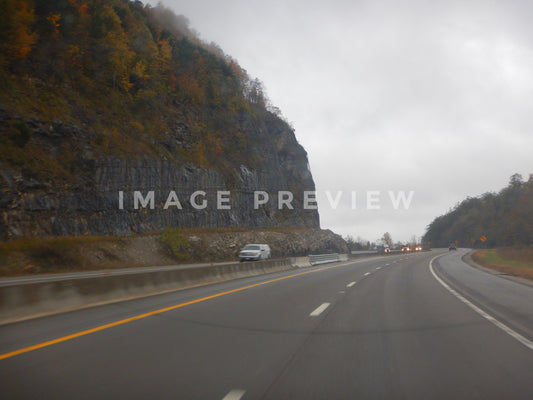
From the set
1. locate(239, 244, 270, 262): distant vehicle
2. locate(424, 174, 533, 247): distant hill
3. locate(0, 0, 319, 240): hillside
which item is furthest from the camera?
locate(424, 174, 533, 247): distant hill

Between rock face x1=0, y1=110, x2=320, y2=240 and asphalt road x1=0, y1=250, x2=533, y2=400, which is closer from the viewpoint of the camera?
asphalt road x1=0, y1=250, x2=533, y2=400

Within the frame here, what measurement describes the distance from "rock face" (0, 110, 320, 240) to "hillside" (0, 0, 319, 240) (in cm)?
11

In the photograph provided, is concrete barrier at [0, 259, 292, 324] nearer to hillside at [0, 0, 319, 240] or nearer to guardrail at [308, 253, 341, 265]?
guardrail at [308, 253, 341, 265]

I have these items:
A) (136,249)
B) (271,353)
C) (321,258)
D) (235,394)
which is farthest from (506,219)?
(235,394)

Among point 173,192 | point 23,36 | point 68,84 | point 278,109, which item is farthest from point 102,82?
point 278,109

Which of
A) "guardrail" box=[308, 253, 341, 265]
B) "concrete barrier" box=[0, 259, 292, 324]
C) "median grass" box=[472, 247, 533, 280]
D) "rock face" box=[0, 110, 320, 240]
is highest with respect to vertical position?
"rock face" box=[0, 110, 320, 240]

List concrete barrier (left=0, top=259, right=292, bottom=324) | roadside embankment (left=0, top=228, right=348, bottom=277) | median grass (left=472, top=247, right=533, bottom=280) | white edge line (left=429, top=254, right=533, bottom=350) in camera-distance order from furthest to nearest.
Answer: roadside embankment (left=0, top=228, right=348, bottom=277)
median grass (left=472, top=247, right=533, bottom=280)
concrete barrier (left=0, top=259, right=292, bottom=324)
white edge line (left=429, top=254, right=533, bottom=350)

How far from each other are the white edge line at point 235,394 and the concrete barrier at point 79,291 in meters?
5.95

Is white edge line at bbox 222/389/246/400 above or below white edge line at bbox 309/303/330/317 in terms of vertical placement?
above

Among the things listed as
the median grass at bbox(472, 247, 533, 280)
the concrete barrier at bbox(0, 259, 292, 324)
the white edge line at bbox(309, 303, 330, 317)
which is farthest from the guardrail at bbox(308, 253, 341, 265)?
the white edge line at bbox(309, 303, 330, 317)

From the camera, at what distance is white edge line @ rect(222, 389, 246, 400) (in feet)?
14.9

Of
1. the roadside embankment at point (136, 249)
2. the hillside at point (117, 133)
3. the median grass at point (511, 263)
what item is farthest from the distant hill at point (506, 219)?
the roadside embankment at point (136, 249)

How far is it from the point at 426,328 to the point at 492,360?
242cm

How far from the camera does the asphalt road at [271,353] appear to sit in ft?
15.9
